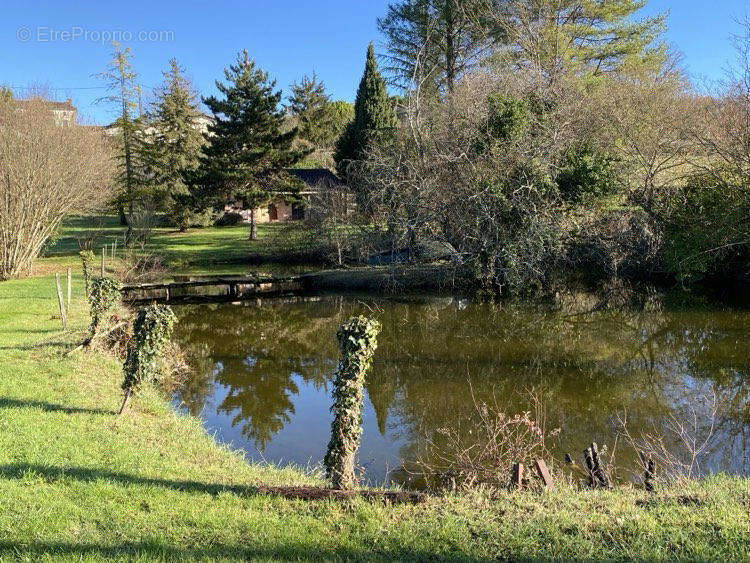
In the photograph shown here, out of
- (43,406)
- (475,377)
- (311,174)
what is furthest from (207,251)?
(43,406)

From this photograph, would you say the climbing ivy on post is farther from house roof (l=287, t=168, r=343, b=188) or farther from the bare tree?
house roof (l=287, t=168, r=343, b=188)

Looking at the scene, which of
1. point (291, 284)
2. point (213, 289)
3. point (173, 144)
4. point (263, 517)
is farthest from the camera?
point (173, 144)

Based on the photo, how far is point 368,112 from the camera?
32.9 metres

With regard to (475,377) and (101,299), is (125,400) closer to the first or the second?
(101,299)

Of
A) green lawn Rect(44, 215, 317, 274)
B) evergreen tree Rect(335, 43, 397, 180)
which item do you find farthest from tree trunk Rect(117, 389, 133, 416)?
evergreen tree Rect(335, 43, 397, 180)

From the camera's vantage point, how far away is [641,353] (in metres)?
13.8

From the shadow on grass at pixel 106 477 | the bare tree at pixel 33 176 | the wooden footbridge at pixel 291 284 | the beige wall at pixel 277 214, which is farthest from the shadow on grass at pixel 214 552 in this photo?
the beige wall at pixel 277 214

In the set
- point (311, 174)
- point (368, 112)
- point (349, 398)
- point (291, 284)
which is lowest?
point (291, 284)

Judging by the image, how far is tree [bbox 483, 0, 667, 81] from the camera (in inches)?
1054

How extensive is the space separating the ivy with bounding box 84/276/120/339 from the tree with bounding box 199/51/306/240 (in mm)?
22166

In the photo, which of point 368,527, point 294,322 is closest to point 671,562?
point 368,527

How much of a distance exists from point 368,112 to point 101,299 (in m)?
25.2

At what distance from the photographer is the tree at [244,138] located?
32.5 m

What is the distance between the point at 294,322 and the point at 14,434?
40.1 feet
